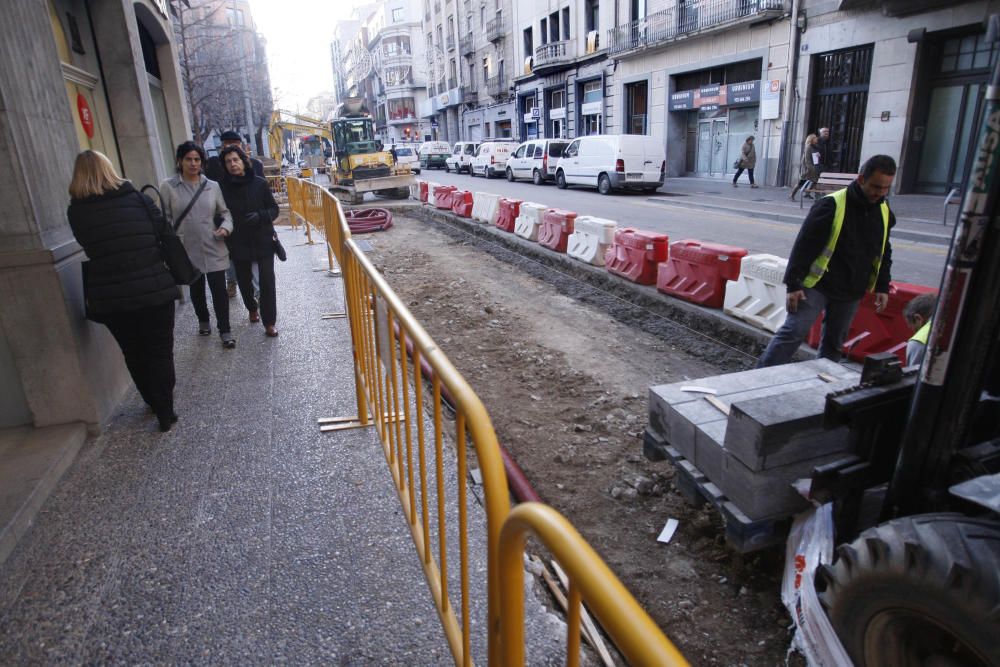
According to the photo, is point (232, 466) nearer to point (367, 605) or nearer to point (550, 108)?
point (367, 605)

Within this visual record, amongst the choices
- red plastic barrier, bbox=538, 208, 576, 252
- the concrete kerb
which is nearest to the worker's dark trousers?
the concrete kerb

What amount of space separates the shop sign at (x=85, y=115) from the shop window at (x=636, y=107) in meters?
25.8

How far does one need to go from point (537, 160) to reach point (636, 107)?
23.5 ft

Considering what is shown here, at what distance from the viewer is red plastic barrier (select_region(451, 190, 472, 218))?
16031 millimetres

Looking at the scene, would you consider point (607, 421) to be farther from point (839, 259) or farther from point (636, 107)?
point (636, 107)

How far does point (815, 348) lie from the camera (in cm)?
564

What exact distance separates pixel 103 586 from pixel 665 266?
667 centimetres

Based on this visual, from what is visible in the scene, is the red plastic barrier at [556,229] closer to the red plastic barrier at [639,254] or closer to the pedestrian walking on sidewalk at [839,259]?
the red plastic barrier at [639,254]

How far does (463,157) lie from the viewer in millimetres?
36406

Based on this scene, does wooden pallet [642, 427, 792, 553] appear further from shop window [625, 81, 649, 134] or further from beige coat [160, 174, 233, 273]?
shop window [625, 81, 649, 134]

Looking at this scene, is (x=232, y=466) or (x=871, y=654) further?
(x=232, y=466)

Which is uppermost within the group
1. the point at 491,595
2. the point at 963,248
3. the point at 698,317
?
the point at 963,248

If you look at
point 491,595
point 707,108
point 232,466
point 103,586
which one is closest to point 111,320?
point 232,466

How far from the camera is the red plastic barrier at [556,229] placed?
34.5 ft
